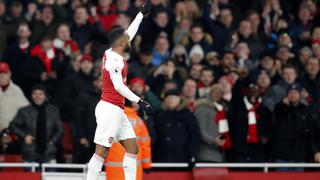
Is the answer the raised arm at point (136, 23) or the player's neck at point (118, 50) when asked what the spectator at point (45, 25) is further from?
the player's neck at point (118, 50)

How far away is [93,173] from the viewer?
14.2 m

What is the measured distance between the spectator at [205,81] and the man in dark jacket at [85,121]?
1965 mm

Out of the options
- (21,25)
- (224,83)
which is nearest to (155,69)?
(224,83)

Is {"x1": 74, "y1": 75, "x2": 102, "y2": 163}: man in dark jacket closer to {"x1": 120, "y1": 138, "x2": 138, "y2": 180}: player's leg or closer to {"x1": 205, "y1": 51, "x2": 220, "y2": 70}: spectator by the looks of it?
{"x1": 205, "y1": 51, "x2": 220, "y2": 70}: spectator

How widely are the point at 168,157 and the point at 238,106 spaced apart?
1560mm

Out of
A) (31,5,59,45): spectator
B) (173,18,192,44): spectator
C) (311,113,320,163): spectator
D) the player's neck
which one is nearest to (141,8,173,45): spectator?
(173,18,192,44): spectator

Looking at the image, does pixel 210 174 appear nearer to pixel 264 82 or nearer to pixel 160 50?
pixel 264 82

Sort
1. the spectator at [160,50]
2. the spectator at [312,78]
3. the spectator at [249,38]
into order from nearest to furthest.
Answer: the spectator at [312,78] → the spectator at [160,50] → the spectator at [249,38]

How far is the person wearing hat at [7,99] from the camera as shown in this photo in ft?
58.7

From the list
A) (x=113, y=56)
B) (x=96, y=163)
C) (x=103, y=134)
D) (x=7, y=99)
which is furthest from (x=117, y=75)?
(x=7, y=99)

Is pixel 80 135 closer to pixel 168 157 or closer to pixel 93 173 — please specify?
pixel 168 157

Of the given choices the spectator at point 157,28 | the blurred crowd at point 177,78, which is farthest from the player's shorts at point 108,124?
the spectator at point 157,28

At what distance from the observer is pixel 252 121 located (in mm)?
18125

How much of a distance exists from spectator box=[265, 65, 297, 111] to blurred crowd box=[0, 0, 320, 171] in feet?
→ 0.08
